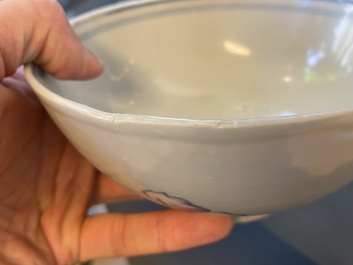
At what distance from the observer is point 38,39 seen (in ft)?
1.09

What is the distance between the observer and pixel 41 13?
0.33 m

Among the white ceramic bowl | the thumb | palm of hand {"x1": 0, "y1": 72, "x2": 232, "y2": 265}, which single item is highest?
the thumb

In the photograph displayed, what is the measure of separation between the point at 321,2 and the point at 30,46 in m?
0.28

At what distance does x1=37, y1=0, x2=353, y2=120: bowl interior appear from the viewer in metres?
0.46

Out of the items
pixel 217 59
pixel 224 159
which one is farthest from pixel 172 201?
pixel 217 59

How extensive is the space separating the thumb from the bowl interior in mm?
93

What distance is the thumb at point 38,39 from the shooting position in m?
0.32

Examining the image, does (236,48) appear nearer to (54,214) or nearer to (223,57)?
(223,57)

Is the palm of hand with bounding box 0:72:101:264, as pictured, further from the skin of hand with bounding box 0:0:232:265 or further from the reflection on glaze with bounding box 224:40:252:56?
the reflection on glaze with bounding box 224:40:252:56

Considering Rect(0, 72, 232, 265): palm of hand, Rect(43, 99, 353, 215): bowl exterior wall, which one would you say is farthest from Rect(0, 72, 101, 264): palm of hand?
Rect(43, 99, 353, 215): bowl exterior wall

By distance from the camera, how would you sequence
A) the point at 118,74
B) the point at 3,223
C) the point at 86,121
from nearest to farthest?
the point at 86,121 < the point at 3,223 < the point at 118,74

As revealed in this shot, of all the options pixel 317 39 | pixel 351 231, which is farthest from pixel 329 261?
pixel 317 39

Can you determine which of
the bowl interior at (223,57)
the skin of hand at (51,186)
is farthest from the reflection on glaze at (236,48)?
the skin of hand at (51,186)

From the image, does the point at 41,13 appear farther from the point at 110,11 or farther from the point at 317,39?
the point at 317,39
